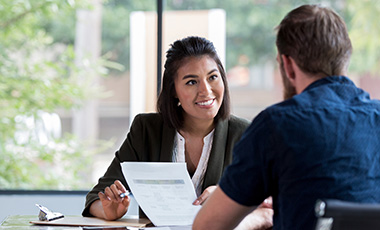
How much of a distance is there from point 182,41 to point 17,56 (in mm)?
2445

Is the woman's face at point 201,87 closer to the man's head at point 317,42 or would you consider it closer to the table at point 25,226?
the table at point 25,226

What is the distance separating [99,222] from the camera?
200 centimetres

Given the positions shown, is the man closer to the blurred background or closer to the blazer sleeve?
the blazer sleeve

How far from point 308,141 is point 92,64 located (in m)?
3.49

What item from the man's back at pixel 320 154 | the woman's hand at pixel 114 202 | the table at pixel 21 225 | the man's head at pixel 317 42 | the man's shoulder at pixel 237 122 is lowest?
the table at pixel 21 225

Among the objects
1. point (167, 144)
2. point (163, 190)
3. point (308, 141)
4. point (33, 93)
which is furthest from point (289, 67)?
point (33, 93)

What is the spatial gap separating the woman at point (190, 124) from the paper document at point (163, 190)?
1.09 ft

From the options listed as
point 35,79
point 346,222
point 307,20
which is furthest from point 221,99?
point 35,79

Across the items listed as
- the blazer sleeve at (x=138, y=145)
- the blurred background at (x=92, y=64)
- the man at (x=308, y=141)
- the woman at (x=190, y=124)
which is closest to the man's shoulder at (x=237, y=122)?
the woman at (x=190, y=124)

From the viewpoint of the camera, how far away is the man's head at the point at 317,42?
4.35ft

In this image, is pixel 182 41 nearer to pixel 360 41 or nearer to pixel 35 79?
pixel 35 79

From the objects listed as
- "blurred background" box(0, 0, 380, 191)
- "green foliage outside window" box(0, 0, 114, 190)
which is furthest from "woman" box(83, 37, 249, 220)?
"green foliage outside window" box(0, 0, 114, 190)

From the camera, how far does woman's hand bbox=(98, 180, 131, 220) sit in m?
2.02

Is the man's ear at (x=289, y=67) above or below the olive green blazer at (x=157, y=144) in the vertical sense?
above
